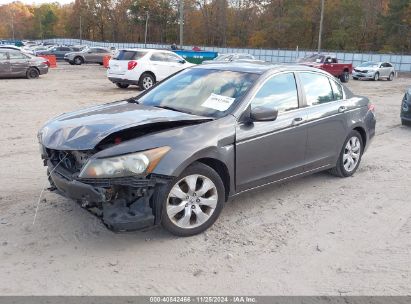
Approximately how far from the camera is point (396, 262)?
3812 millimetres

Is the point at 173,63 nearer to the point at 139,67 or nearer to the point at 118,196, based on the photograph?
the point at 139,67

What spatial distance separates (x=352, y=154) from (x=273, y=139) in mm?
1963

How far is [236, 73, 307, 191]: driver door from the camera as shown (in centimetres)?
448

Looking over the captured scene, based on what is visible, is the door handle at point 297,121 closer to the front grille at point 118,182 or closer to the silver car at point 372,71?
the front grille at point 118,182

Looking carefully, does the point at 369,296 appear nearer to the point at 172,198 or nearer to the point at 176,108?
the point at 172,198

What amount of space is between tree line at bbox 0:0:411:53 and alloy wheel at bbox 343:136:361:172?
214ft

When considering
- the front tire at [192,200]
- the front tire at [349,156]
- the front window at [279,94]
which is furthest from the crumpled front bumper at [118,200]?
the front tire at [349,156]

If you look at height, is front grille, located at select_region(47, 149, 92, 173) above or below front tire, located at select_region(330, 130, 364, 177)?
above

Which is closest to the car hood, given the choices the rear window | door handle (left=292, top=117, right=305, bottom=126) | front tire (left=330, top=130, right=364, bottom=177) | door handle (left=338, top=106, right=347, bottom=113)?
door handle (left=292, top=117, right=305, bottom=126)

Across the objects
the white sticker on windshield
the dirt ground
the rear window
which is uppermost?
the rear window

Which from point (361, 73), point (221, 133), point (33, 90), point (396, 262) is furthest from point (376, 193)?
point (361, 73)

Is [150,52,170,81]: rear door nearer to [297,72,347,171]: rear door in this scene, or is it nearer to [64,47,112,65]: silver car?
[297,72,347,171]: rear door

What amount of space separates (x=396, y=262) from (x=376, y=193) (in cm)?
186

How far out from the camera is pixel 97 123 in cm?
409
